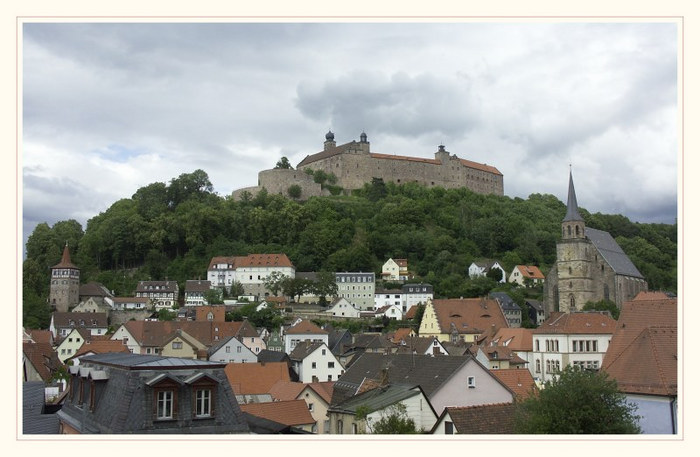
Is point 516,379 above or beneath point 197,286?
above

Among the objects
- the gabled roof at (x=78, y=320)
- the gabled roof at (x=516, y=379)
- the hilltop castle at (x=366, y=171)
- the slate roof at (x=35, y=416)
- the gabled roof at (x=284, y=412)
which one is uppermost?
the hilltop castle at (x=366, y=171)

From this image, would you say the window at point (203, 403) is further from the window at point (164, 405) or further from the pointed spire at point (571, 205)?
the pointed spire at point (571, 205)

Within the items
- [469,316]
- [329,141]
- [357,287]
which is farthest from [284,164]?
[469,316]

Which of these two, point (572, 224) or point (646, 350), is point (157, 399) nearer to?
point (646, 350)

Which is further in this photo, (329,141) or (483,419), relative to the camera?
(329,141)

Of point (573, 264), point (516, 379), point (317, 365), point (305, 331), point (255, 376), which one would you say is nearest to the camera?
point (516, 379)

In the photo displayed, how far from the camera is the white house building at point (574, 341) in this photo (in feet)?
132

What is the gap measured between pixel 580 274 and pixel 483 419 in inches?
2187

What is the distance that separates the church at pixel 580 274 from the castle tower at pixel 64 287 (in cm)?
5035

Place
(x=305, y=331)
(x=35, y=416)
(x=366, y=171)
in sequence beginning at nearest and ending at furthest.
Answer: (x=35, y=416) < (x=305, y=331) < (x=366, y=171)

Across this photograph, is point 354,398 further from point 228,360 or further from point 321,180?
point 321,180

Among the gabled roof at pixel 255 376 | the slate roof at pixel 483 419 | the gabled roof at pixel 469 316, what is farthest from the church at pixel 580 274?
the slate roof at pixel 483 419

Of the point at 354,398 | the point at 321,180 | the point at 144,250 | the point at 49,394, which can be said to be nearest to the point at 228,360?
the point at 49,394

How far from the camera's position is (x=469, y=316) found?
63.1 m
